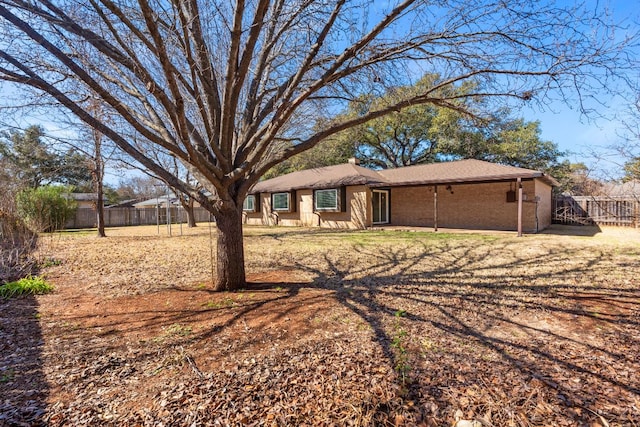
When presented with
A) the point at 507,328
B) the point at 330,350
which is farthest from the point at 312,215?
→ the point at 330,350

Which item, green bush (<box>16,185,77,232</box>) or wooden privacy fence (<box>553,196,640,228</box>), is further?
green bush (<box>16,185,77,232</box>)

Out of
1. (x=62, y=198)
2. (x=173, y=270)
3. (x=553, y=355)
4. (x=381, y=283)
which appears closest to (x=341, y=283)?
(x=381, y=283)

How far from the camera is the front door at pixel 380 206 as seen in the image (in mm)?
15664

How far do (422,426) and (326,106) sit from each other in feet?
20.5

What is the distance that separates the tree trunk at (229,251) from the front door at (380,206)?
1157 cm

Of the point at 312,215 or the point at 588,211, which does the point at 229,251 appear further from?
the point at 588,211

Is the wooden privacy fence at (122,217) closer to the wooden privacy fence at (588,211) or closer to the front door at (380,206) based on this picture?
the front door at (380,206)

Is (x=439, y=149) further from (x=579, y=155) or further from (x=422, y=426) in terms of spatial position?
(x=422, y=426)

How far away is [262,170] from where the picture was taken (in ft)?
15.1

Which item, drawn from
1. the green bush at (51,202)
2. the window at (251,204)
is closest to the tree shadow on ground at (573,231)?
the window at (251,204)

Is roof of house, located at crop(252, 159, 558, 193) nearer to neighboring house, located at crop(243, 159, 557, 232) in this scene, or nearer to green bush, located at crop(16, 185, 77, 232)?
neighboring house, located at crop(243, 159, 557, 232)

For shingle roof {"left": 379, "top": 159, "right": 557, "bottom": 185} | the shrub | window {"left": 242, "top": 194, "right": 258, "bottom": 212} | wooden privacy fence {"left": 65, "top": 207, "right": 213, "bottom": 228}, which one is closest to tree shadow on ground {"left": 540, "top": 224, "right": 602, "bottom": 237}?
shingle roof {"left": 379, "top": 159, "right": 557, "bottom": 185}

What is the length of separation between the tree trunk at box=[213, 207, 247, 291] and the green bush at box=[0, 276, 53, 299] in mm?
2734

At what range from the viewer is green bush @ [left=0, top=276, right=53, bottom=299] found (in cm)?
447
